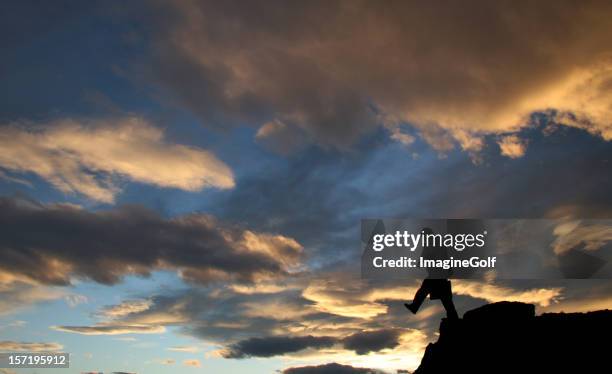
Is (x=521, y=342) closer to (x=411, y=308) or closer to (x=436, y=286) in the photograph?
(x=436, y=286)

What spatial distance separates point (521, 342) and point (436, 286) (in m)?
3.57

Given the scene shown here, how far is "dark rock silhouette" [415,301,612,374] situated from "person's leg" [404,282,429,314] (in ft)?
4.14

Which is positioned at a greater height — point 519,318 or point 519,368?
point 519,318

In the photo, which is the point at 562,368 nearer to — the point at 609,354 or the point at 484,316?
the point at 609,354

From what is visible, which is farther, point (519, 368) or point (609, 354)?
point (519, 368)

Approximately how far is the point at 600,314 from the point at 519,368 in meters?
2.88

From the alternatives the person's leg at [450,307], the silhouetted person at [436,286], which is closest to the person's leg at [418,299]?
the silhouetted person at [436,286]

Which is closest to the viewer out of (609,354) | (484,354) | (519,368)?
(609,354)

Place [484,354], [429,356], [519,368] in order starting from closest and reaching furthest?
[519,368]
[484,354]
[429,356]

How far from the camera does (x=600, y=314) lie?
14.7 metres

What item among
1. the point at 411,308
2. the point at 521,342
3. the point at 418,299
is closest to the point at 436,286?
the point at 418,299

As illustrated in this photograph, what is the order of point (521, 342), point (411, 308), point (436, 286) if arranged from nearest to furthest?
point (521, 342) < point (436, 286) < point (411, 308)

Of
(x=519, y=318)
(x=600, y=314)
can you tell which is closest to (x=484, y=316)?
(x=519, y=318)

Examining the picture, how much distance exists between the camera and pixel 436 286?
17.9 meters
